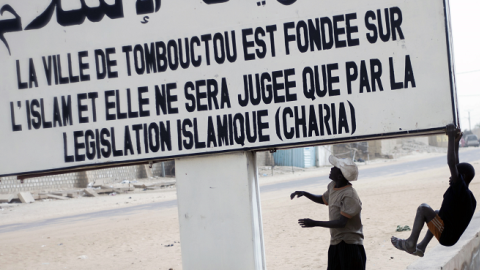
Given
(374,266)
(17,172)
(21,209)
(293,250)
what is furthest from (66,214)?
(17,172)

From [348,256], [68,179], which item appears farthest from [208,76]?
[68,179]

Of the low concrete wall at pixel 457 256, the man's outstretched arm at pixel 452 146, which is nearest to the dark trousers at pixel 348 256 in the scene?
the low concrete wall at pixel 457 256

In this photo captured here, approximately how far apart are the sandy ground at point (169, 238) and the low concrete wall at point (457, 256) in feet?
4.30

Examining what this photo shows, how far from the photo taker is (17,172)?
3637 mm

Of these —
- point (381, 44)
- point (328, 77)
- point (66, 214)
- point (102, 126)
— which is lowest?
point (66, 214)

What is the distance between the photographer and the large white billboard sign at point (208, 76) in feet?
10.8

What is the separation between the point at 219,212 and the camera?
3.40 m

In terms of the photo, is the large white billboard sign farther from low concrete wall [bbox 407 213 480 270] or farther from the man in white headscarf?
low concrete wall [bbox 407 213 480 270]

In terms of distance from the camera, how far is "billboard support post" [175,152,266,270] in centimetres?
336

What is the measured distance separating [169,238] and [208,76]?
796cm

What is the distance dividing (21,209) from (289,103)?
20662 millimetres

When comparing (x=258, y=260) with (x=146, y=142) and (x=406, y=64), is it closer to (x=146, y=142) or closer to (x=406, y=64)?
(x=146, y=142)

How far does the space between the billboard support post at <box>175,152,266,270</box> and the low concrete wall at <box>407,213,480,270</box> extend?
1822 mm

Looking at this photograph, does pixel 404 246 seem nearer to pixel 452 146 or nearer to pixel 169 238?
pixel 452 146
